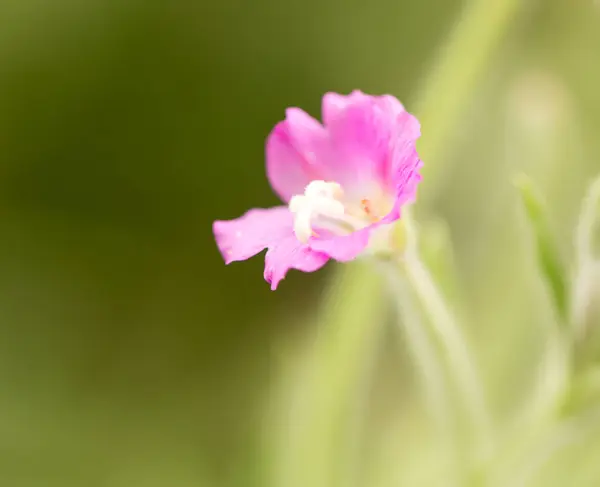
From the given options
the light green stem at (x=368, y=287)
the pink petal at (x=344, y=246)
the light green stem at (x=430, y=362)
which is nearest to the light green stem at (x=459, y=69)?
the light green stem at (x=368, y=287)

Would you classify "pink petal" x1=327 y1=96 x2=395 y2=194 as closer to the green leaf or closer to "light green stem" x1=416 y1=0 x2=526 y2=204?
the green leaf

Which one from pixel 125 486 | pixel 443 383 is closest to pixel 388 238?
pixel 443 383

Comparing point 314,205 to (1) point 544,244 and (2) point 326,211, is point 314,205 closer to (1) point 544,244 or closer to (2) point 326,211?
(2) point 326,211

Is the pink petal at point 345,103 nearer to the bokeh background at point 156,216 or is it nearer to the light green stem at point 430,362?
the light green stem at point 430,362

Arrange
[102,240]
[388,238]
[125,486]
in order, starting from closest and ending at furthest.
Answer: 1. [388,238]
2. [125,486]
3. [102,240]

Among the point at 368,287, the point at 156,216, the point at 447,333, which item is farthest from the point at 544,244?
the point at 156,216

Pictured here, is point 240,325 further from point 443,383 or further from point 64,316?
point 443,383

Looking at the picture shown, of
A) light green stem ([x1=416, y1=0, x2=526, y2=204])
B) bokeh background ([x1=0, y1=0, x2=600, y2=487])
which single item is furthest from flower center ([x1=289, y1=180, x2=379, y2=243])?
bokeh background ([x1=0, y1=0, x2=600, y2=487])
